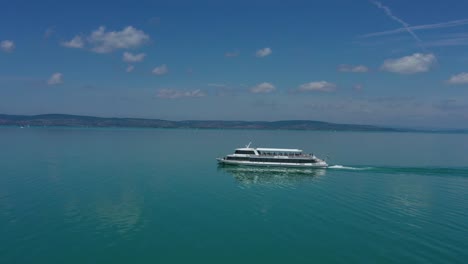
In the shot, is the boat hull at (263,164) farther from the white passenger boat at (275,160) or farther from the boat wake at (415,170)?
the boat wake at (415,170)

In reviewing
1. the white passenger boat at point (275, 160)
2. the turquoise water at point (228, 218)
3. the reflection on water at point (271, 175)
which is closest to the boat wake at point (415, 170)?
the white passenger boat at point (275, 160)

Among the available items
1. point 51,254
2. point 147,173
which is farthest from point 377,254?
point 147,173

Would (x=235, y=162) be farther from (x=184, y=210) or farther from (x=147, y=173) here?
(x=184, y=210)

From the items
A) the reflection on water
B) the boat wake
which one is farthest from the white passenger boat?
the boat wake

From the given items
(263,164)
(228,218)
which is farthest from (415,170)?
(228,218)

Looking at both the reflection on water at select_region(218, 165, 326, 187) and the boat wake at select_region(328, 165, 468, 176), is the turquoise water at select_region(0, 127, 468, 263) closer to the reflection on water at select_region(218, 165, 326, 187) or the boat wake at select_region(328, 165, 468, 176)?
the reflection on water at select_region(218, 165, 326, 187)

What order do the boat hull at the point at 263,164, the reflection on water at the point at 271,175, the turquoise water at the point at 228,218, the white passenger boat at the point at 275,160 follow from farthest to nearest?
the white passenger boat at the point at 275,160 < the boat hull at the point at 263,164 < the reflection on water at the point at 271,175 < the turquoise water at the point at 228,218

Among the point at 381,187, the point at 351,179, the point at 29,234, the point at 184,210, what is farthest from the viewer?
the point at 351,179

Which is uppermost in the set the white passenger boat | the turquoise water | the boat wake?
the white passenger boat
